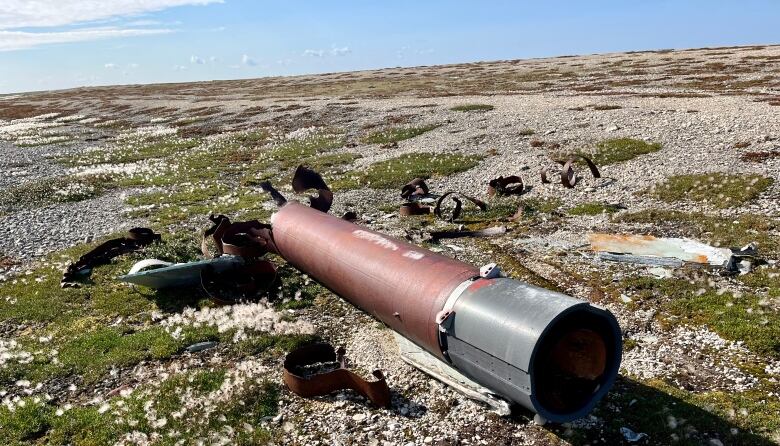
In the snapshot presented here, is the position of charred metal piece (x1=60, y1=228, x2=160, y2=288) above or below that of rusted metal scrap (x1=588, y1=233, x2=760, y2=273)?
below

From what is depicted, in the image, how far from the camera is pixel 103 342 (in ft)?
36.5

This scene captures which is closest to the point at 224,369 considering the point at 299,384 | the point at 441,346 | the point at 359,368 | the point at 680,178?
the point at 299,384

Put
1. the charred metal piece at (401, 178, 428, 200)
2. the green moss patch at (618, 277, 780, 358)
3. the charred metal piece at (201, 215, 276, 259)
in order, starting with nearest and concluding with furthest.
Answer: the green moss patch at (618, 277, 780, 358) < the charred metal piece at (201, 215, 276, 259) < the charred metal piece at (401, 178, 428, 200)

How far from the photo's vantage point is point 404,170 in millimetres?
24781

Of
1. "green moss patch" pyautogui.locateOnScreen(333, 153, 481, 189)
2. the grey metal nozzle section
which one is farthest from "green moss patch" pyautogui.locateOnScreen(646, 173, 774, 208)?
the grey metal nozzle section

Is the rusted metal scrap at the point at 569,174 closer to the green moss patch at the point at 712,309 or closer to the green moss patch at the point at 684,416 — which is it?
the green moss patch at the point at 712,309

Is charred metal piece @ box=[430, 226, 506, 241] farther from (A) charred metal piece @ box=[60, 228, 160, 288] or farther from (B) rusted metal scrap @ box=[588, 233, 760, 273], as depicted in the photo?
(A) charred metal piece @ box=[60, 228, 160, 288]

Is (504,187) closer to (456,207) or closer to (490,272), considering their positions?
(456,207)

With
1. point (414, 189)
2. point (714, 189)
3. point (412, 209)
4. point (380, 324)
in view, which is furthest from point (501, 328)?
point (714, 189)

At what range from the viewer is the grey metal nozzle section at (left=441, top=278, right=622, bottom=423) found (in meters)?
6.82

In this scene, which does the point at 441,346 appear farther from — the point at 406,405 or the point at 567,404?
the point at 567,404

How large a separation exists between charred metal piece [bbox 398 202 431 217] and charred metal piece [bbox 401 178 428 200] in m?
1.62

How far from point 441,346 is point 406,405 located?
114 cm

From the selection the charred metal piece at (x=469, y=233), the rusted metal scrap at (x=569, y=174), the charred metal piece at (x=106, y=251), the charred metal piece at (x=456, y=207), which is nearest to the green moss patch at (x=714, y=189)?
the rusted metal scrap at (x=569, y=174)
